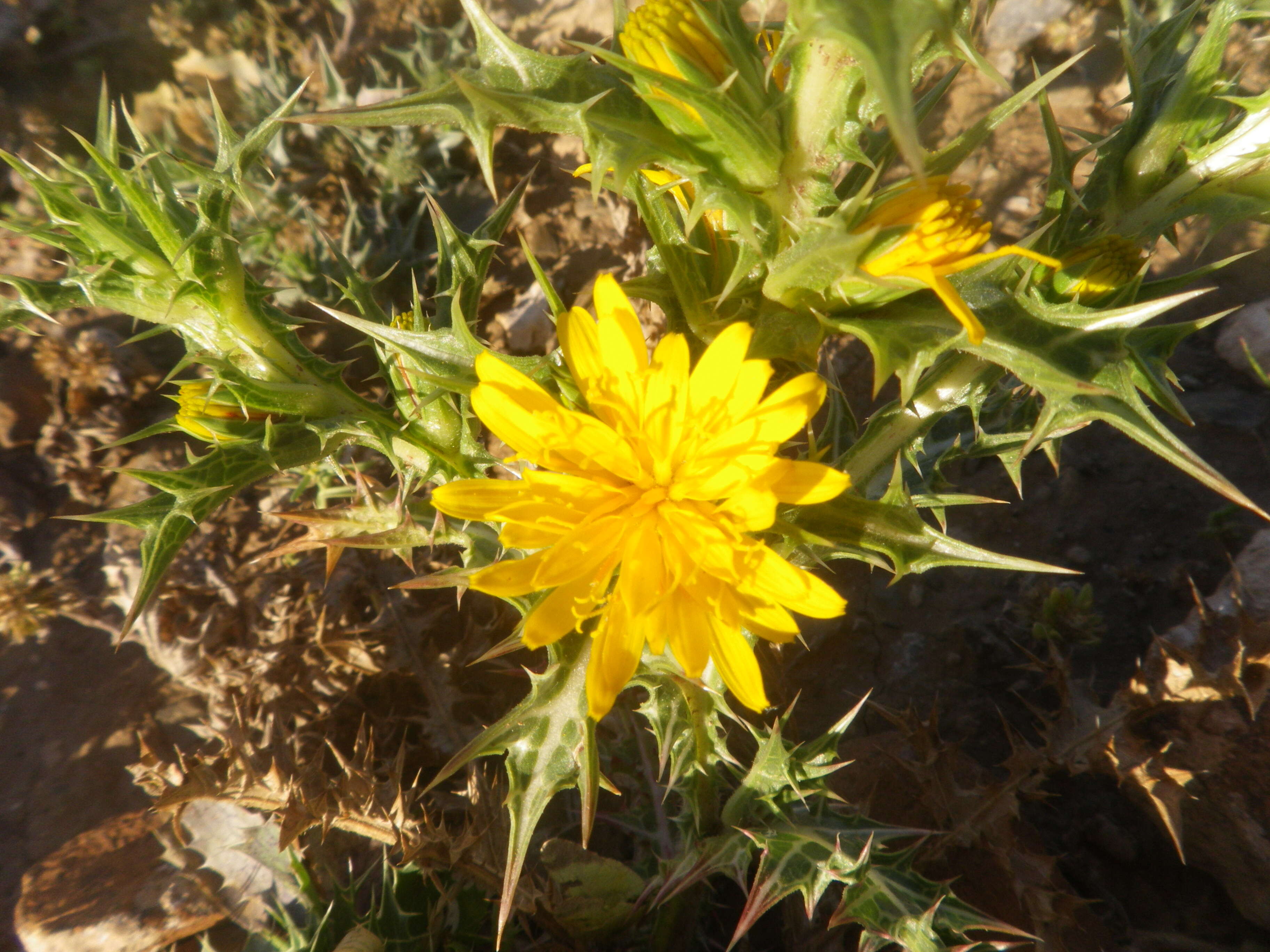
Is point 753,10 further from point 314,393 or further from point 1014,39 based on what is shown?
point 314,393

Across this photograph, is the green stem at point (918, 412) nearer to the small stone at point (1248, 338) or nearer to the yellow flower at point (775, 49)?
the yellow flower at point (775, 49)

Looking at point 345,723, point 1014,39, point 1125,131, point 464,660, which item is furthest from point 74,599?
point 1014,39

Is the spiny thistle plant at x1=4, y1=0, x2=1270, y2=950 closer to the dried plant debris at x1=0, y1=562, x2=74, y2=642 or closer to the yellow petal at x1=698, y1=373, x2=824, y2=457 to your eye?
the yellow petal at x1=698, y1=373, x2=824, y2=457

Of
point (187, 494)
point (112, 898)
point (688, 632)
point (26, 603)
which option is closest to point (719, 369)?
point (688, 632)

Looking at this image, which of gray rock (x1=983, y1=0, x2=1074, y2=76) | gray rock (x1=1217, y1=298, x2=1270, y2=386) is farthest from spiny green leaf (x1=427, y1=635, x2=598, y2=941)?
gray rock (x1=983, y1=0, x2=1074, y2=76)

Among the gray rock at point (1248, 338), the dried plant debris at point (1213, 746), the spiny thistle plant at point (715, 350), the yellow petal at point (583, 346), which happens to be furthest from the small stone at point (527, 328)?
the gray rock at point (1248, 338)
